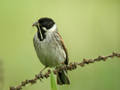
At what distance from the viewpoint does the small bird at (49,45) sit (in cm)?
456

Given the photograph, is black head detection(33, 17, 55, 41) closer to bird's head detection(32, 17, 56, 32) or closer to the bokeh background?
bird's head detection(32, 17, 56, 32)

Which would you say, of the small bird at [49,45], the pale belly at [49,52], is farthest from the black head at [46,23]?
the pale belly at [49,52]

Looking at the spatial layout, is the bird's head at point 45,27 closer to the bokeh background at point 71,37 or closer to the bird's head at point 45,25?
the bird's head at point 45,25

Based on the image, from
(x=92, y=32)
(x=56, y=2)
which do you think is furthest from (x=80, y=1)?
(x=92, y=32)

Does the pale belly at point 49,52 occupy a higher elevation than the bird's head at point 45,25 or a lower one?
→ lower

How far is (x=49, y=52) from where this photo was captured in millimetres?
4594

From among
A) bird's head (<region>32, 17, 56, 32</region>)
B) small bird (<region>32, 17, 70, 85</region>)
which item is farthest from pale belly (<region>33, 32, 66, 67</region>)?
bird's head (<region>32, 17, 56, 32</region>)

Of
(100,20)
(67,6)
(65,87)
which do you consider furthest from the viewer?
(67,6)

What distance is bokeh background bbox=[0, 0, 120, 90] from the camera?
13.4ft

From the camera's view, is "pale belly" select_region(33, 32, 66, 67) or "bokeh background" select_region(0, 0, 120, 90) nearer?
"bokeh background" select_region(0, 0, 120, 90)

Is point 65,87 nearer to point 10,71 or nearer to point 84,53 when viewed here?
point 10,71

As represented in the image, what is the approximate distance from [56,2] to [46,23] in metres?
2.54

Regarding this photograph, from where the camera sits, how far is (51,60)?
15.3ft

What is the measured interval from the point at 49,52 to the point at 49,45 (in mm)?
73
